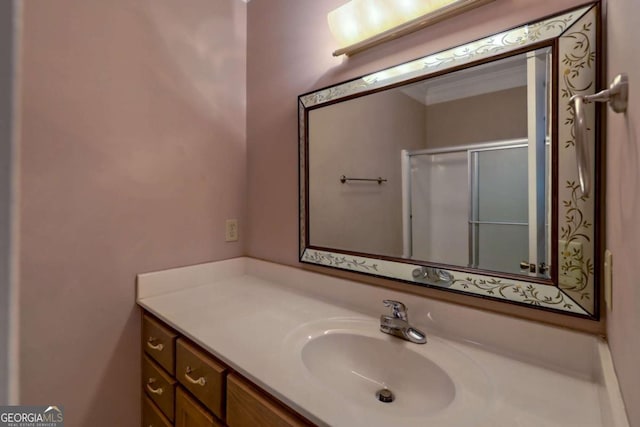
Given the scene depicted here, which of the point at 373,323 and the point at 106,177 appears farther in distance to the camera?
the point at 106,177

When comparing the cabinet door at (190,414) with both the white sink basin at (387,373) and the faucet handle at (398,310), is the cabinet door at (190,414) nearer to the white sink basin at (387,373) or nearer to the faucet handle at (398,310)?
the white sink basin at (387,373)

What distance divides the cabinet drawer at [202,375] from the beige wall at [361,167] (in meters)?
0.63

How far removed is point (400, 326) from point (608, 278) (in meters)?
0.51

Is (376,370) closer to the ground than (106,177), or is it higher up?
closer to the ground

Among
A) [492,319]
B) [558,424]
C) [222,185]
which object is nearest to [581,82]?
[492,319]

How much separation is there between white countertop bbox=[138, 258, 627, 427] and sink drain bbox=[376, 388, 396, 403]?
0.04 meters

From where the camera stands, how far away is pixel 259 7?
158 cm

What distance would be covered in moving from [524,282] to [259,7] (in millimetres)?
1760

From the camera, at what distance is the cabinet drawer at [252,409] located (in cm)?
64

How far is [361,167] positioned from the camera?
3.98 ft

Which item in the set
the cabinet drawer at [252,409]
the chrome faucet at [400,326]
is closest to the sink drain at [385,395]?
the chrome faucet at [400,326]

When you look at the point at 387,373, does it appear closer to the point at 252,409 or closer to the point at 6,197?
the point at 252,409

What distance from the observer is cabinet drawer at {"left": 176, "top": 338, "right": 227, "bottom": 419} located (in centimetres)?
81

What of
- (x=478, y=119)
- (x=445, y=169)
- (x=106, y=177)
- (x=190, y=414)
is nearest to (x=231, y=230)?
(x=106, y=177)
